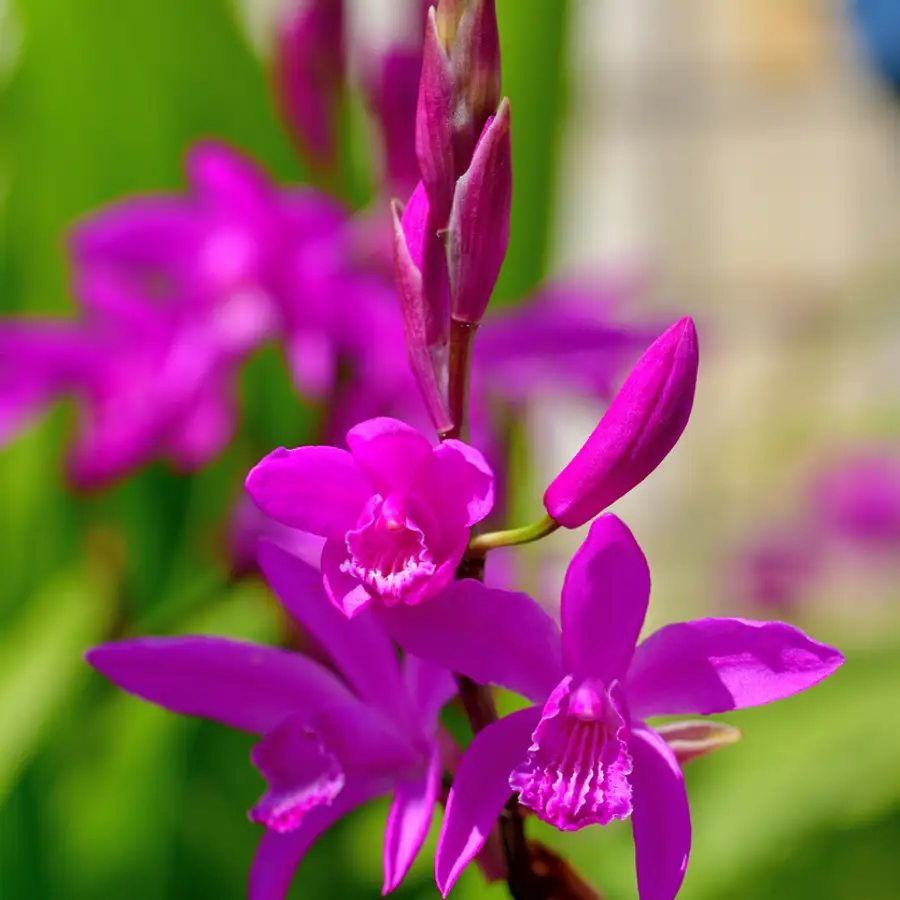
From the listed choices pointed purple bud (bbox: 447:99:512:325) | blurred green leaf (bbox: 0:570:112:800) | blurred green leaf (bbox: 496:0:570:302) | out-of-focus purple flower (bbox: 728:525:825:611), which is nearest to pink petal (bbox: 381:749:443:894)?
pointed purple bud (bbox: 447:99:512:325)

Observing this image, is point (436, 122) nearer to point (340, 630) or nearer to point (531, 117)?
point (340, 630)

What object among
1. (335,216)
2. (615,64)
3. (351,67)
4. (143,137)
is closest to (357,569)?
(335,216)

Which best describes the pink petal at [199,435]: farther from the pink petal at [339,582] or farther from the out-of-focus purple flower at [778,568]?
the out-of-focus purple flower at [778,568]

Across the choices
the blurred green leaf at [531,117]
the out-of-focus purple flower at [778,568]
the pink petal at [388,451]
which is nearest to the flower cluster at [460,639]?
the pink petal at [388,451]

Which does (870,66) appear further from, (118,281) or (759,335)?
(118,281)

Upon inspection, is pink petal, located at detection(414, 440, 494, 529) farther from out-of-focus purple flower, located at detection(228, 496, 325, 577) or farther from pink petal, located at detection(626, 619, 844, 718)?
out-of-focus purple flower, located at detection(228, 496, 325, 577)

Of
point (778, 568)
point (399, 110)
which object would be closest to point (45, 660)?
point (399, 110)
